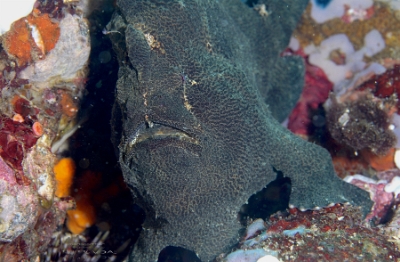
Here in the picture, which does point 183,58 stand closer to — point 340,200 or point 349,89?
point 340,200

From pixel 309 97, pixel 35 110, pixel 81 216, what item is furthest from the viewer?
pixel 309 97

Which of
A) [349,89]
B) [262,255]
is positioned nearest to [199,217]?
[262,255]

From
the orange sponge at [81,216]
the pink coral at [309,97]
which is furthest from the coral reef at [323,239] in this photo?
the pink coral at [309,97]

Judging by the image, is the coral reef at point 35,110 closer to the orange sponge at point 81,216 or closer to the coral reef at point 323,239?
the orange sponge at point 81,216

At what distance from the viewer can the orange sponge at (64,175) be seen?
15.9 feet

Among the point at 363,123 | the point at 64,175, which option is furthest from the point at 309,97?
the point at 64,175

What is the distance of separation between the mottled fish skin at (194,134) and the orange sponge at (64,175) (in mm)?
1596

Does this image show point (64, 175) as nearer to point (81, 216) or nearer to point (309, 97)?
point (81, 216)

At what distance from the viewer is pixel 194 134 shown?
3.25 m

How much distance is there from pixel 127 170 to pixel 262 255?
153cm

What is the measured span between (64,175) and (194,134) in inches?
103

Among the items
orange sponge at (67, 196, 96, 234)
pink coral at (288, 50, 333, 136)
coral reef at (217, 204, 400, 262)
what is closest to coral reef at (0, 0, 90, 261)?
orange sponge at (67, 196, 96, 234)

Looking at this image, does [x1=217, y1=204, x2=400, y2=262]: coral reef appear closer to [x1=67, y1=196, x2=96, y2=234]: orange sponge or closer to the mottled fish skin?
the mottled fish skin

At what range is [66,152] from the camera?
5047mm
